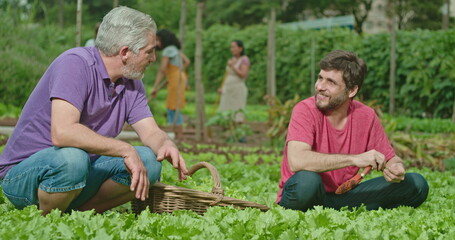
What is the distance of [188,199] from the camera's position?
14.0 ft

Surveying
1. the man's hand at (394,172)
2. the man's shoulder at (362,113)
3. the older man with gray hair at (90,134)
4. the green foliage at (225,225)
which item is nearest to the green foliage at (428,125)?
the man's shoulder at (362,113)

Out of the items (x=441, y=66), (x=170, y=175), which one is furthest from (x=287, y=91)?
(x=170, y=175)

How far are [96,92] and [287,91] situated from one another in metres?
15.4

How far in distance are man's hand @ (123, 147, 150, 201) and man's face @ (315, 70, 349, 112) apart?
4.93ft

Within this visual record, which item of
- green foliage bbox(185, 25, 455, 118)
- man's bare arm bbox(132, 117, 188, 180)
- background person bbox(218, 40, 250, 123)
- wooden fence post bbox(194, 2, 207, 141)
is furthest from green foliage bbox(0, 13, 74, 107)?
man's bare arm bbox(132, 117, 188, 180)

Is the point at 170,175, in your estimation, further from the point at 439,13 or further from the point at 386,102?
the point at 439,13

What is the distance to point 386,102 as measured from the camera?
15.9m

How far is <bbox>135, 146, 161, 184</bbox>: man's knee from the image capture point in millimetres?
4230

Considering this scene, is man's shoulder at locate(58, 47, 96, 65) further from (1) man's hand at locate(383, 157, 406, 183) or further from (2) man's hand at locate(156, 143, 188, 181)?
(1) man's hand at locate(383, 157, 406, 183)

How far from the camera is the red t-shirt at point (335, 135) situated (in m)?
4.84

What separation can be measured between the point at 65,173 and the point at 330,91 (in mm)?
1987

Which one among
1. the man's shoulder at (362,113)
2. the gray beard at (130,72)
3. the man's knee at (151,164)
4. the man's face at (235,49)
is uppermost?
the gray beard at (130,72)

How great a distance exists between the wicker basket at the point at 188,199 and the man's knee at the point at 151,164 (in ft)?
0.32

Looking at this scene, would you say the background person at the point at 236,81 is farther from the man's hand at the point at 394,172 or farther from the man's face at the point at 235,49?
the man's hand at the point at 394,172
